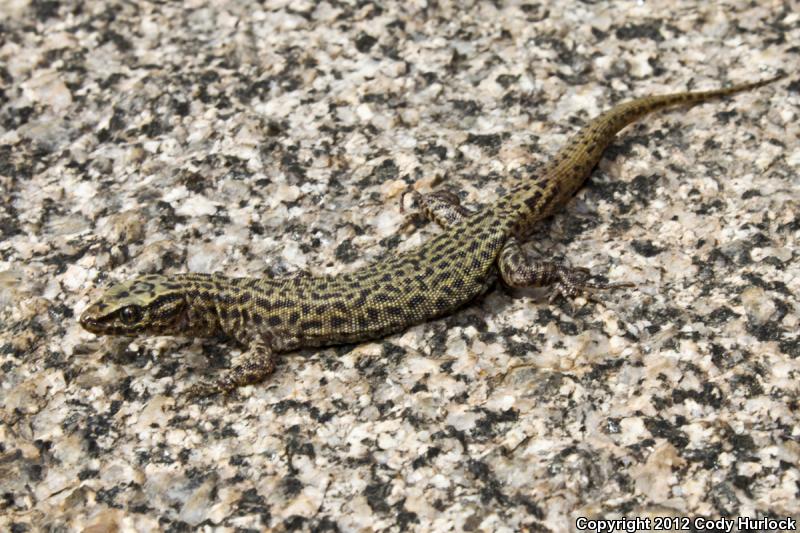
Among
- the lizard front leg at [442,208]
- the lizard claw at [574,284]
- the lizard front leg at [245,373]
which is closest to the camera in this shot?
the lizard front leg at [245,373]

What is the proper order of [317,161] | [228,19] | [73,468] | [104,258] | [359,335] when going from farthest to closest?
[228,19] → [317,161] → [104,258] → [359,335] → [73,468]

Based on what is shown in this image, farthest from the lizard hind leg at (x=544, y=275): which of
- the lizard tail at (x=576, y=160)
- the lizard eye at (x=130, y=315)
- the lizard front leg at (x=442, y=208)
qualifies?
the lizard eye at (x=130, y=315)

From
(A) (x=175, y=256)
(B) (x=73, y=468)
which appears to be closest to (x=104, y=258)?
(A) (x=175, y=256)

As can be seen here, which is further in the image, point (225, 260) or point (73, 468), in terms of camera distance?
point (225, 260)

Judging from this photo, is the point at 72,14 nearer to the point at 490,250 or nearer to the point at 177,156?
the point at 177,156

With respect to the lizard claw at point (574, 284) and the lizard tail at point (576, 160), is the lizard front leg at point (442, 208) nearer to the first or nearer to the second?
the lizard tail at point (576, 160)

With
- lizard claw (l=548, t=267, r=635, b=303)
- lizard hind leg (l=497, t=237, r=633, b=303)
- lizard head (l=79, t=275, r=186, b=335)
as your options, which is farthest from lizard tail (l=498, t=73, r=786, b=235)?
lizard head (l=79, t=275, r=186, b=335)

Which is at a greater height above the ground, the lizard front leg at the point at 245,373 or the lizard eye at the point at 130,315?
the lizard eye at the point at 130,315
